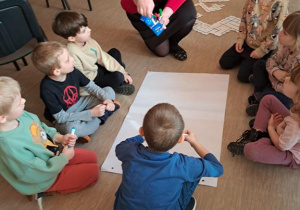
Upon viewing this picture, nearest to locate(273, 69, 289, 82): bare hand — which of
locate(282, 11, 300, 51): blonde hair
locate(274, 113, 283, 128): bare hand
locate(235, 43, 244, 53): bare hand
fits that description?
locate(282, 11, 300, 51): blonde hair

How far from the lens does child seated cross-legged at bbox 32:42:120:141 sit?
4.54 feet

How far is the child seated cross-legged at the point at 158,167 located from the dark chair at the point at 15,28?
1020 millimetres

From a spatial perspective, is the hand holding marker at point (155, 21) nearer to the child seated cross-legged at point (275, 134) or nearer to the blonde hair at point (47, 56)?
the blonde hair at point (47, 56)

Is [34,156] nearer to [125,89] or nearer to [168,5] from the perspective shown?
[125,89]

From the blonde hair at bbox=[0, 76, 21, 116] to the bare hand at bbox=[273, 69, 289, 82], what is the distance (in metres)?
1.31

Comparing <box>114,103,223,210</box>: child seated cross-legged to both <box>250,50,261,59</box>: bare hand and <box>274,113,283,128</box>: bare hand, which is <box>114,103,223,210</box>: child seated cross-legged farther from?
<box>250,50,261,59</box>: bare hand

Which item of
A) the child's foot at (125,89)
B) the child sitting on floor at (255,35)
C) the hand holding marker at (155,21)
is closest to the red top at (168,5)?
the hand holding marker at (155,21)

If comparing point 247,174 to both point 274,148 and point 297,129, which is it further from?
point 297,129

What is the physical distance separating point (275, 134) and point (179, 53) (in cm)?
105

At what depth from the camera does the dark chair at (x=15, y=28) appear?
1470 millimetres

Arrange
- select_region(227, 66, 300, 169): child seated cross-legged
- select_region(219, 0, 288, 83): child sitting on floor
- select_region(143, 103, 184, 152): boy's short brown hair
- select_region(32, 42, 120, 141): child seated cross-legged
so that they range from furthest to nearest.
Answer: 1. select_region(219, 0, 288, 83): child sitting on floor
2. select_region(32, 42, 120, 141): child seated cross-legged
3. select_region(227, 66, 300, 169): child seated cross-legged
4. select_region(143, 103, 184, 152): boy's short brown hair

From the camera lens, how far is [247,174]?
1.32m

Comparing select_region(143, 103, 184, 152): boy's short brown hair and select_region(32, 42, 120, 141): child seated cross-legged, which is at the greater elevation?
select_region(143, 103, 184, 152): boy's short brown hair

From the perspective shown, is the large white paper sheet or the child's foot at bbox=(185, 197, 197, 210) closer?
the child's foot at bbox=(185, 197, 197, 210)
